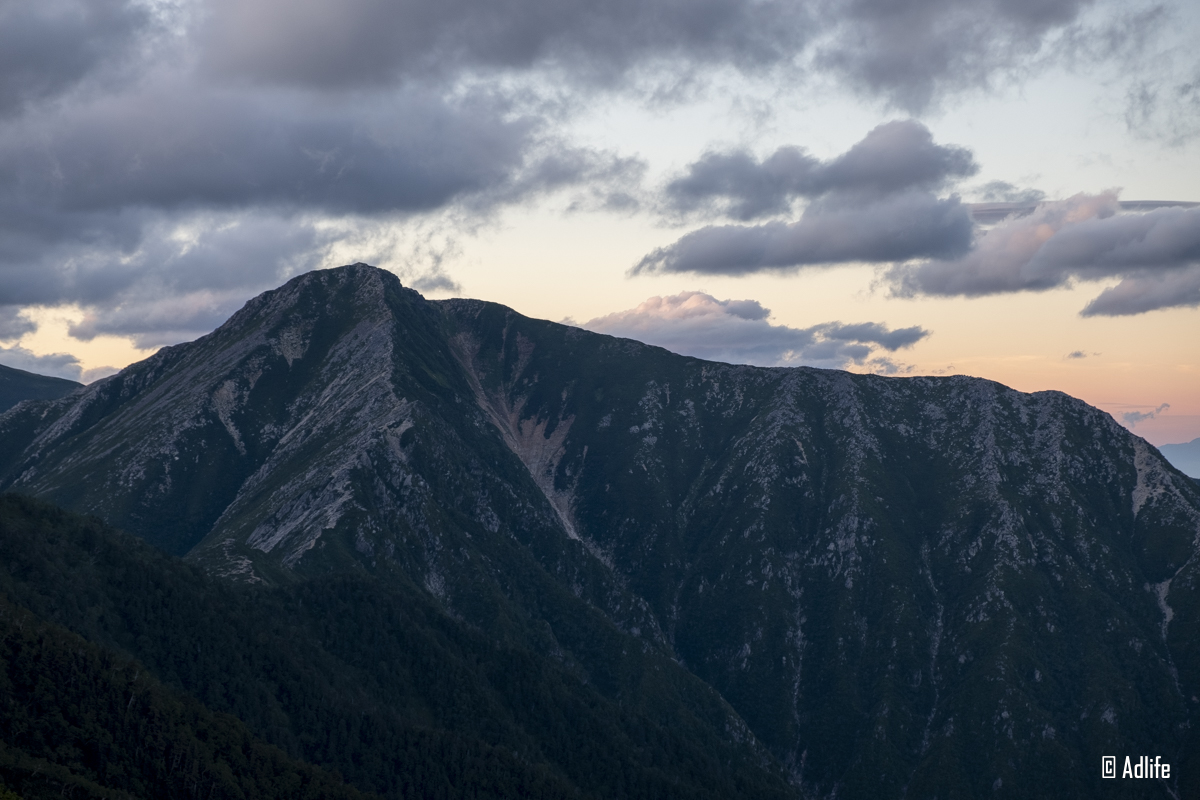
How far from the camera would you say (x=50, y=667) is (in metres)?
192

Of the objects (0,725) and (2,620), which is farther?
(2,620)

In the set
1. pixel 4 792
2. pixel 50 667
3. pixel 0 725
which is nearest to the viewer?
pixel 4 792

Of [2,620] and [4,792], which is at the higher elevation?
[2,620]

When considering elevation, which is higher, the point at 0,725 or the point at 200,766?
the point at 0,725

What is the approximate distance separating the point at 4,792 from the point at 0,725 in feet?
103

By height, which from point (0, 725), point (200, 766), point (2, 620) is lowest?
point (200, 766)

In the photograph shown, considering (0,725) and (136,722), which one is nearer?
(0,725)

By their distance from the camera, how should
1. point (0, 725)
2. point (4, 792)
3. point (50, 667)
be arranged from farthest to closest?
point (50, 667) → point (0, 725) → point (4, 792)

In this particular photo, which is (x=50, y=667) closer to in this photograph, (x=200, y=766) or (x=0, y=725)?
(x=0, y=725)

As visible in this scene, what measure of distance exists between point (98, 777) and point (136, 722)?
13.1 meters

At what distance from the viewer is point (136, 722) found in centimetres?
19700

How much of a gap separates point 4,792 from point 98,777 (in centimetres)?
3521

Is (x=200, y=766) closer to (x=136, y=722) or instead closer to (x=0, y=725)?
(x=136, y=722)

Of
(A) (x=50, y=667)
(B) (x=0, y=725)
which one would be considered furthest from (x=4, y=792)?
(A) (x=50, y=667)
